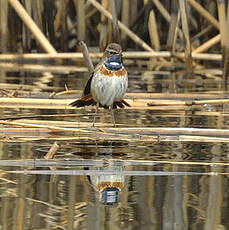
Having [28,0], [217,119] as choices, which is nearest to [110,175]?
[217,119]

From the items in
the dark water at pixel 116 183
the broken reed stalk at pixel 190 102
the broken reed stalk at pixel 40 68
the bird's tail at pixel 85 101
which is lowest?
the dark water at pixel 116 183

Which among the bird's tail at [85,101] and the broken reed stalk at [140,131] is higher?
the bird's tail at [85,101]

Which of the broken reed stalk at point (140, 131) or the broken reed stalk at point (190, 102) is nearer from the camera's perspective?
the broken reed stalk at point (140, 131)

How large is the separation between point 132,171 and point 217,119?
233cm

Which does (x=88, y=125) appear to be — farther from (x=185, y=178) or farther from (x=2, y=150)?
(x=185, y=178)

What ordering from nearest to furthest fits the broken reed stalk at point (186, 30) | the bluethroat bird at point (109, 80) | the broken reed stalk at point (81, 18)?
the bluethroat bird at point (109, 80) < the broken reed stalk at point (186, 30) < the broken reed stalk at point (81, 18)

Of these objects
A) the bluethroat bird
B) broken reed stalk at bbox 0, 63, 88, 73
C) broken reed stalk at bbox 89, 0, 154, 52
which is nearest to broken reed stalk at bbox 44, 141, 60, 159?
the bluethroat bird

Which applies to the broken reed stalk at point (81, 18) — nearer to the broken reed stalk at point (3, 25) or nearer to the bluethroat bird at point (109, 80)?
the broken reed stalk at point (3, 25)

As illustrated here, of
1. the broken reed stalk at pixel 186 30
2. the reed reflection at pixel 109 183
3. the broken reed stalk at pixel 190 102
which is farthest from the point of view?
the broken reed stalk at pixel 186 30

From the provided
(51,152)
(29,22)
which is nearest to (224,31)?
(29,22)

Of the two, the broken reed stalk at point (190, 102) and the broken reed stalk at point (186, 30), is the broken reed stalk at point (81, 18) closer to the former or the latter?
the broken reed stalk at point (186, 30)

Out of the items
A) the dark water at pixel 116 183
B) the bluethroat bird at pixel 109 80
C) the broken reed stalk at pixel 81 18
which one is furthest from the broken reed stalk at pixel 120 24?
the bluethroat bird at pixel 109 80

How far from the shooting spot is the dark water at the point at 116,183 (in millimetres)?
Result: 3914

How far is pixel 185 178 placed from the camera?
15.9 feet
